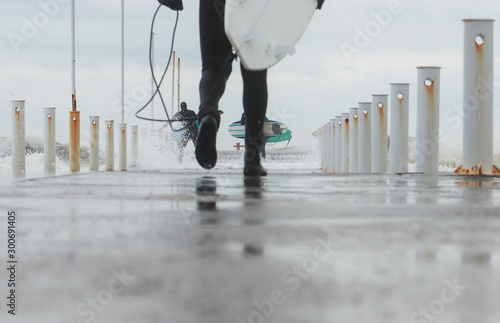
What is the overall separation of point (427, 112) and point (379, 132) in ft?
6.68

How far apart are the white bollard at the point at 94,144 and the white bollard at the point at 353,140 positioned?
3.57 meters

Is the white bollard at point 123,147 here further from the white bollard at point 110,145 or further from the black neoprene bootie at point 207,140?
the black neoprene bootie at point 207,140

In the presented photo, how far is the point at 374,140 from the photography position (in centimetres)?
896

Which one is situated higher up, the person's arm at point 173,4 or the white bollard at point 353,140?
the person's arm at point 173,4

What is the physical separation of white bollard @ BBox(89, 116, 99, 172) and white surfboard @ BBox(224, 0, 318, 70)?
713cm

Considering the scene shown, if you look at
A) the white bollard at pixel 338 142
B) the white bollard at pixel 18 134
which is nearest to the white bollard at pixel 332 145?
the white bollard at pixel 338 142

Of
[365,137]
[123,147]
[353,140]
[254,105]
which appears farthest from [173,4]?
[123,147]

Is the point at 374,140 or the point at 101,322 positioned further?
the point at 374,140

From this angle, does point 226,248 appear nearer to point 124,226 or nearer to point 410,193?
point 124,226

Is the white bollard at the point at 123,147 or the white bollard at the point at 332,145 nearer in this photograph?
the white bollard at the point at 123,147

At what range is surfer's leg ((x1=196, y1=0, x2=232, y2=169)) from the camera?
429cm

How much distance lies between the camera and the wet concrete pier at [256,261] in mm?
1064

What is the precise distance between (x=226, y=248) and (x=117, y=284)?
42 cm

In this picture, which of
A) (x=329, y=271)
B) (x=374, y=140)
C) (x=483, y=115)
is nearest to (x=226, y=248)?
(x=329, y=271)
